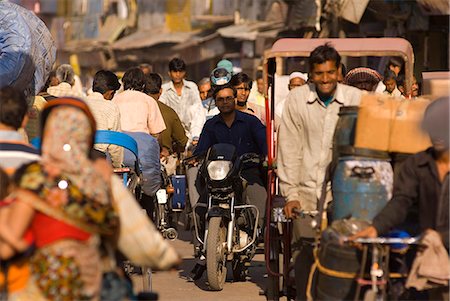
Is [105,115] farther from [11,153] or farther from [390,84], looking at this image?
[11,153]

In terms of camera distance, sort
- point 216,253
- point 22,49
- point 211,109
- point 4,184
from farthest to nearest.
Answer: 1. point 211,109
2. point 216,253
3. point 22,49
4. point 4,184

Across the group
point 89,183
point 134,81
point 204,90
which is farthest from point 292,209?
point 204,90

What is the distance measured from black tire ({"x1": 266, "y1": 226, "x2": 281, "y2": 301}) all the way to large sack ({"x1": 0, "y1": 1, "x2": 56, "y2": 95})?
2325mm

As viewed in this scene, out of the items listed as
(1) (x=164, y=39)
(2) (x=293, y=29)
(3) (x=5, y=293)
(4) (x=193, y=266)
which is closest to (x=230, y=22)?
(1) (x=164, y=39)

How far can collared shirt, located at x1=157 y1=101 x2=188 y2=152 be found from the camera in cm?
1466

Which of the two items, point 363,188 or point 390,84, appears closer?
point 363,188

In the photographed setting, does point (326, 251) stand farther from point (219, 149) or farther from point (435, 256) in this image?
point (219, 149)

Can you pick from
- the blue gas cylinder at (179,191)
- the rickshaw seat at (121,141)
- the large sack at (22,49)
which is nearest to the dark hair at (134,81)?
the blue gas cylinder at (179,191)

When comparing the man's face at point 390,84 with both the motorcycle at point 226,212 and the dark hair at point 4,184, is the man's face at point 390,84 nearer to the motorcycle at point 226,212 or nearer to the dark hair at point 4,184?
the motorcycle at point 226,212

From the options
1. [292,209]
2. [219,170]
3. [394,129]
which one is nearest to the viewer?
[394,129]

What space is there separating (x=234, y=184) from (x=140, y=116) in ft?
6.15

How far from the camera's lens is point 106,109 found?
1164 centimetres

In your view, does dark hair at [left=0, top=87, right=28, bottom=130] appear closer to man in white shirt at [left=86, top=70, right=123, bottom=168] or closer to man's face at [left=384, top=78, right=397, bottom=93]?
man in white shirt at [left=86, top=70, right=123, bottom=168]

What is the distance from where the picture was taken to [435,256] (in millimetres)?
7195
